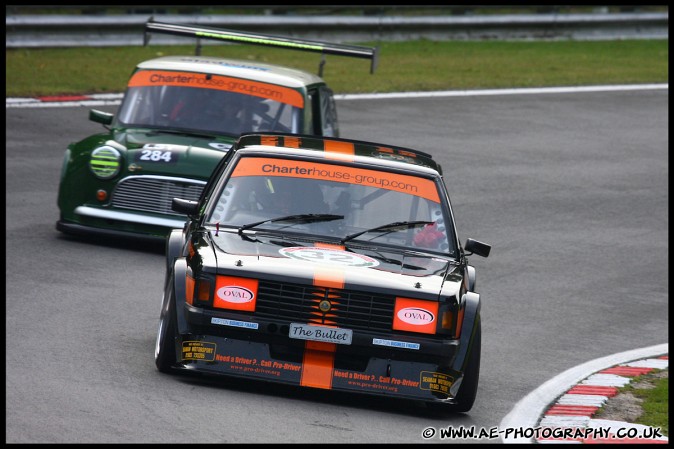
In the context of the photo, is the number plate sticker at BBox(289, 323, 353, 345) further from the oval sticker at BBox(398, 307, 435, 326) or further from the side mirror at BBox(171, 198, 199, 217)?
the side mirror at BBox(171, 198, 199, 217)

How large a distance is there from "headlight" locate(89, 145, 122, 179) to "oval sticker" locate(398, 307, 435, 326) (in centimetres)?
500

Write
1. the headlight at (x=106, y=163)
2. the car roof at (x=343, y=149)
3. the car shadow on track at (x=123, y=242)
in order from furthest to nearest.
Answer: the car shadow on track at (x=123, y=242) → the headlight at (x=106, y=163) → the car roof at (x=343, y=149)

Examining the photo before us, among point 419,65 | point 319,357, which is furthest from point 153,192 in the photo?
point 419,65

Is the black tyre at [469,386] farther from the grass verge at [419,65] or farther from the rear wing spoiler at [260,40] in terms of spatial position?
the grass verge at [419,65]

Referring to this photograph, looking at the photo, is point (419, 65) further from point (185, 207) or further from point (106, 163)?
point (185, 207)

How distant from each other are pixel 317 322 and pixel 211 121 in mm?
5564

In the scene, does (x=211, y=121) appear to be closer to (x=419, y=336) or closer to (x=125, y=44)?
(x=419, y=336)

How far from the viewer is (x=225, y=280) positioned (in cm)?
728

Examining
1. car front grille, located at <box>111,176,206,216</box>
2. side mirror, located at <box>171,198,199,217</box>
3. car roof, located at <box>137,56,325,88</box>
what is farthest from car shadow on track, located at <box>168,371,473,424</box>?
car roof, located at <box>137,56,325,88</box>

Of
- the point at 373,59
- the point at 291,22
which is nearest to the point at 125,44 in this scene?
the point at 291,22

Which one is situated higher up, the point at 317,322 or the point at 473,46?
the point at 473,46

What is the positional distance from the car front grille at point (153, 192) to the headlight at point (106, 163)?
13cm

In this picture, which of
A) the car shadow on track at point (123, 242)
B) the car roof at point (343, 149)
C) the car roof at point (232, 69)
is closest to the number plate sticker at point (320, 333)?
the car roof at point (343, 149)

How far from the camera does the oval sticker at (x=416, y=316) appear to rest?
7.33m
